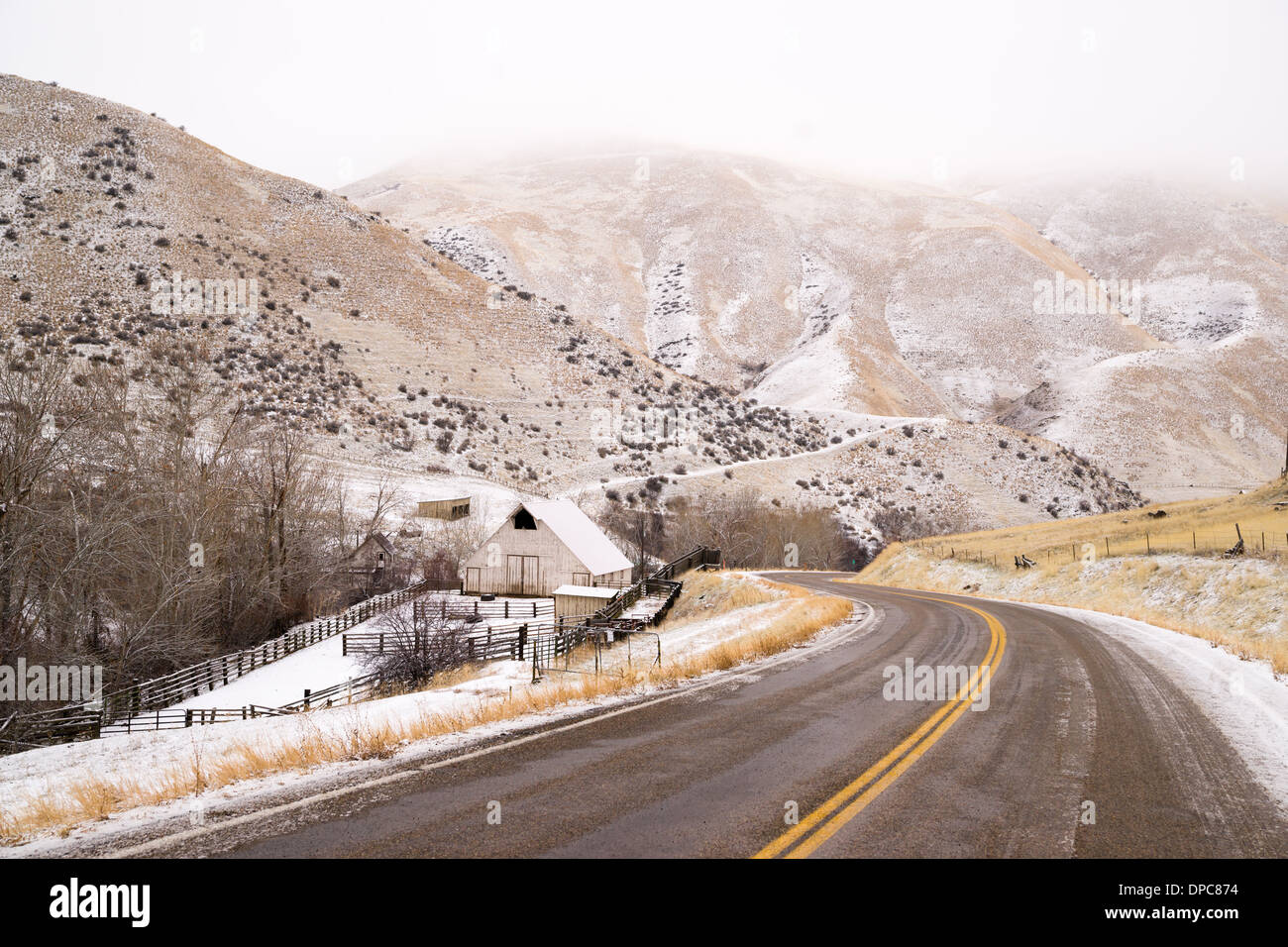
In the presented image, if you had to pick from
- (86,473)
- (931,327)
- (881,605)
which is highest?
(931,327)

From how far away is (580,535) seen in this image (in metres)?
43.8

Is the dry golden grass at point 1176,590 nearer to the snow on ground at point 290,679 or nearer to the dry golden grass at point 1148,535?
the dry golden grass at point 1148,535

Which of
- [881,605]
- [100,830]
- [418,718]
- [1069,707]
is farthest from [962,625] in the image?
[100,830]

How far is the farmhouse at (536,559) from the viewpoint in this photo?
41.9 metres

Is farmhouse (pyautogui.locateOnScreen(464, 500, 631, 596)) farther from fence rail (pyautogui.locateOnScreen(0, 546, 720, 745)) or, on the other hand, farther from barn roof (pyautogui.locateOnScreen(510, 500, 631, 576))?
fence rail (pyautogui.locateOnScreen(0, 546, 720, 745))

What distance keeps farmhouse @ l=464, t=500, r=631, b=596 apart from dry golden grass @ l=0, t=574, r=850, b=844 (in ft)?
95.5

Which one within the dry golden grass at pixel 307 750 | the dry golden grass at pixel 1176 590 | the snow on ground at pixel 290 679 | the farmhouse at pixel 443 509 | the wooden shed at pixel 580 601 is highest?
the farmhouse at pixel 443 509

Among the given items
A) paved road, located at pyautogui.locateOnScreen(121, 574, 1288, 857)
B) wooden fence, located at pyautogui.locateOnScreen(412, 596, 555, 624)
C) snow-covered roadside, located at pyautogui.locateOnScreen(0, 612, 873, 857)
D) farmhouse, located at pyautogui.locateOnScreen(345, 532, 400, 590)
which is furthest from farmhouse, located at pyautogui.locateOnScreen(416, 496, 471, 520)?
paved road, located at pyautogui.locateOnScreen(121, 574, 1288, 857)

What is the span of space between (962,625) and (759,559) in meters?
46.0

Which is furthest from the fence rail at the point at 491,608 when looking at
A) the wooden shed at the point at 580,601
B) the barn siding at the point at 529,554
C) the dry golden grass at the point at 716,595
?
the dry golden grass at the point at 716,595

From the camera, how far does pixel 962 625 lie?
62.4 ft

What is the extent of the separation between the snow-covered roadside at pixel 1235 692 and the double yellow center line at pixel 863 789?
2.77 m
